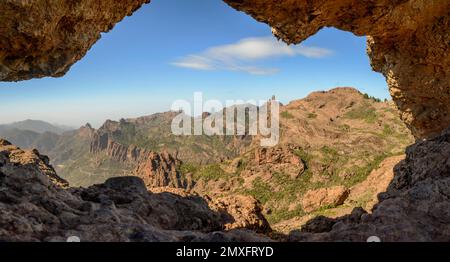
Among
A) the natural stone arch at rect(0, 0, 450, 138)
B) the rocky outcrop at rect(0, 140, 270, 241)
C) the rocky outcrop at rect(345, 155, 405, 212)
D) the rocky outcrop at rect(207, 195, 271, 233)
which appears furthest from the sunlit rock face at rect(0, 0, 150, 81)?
the rocky outcrop at rect(345, 155, 405, 212)

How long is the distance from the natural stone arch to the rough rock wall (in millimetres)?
48

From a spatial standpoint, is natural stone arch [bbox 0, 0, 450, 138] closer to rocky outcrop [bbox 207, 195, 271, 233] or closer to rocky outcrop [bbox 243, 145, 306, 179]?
rocky outcrop [bbox 207, 195, 271, 233]

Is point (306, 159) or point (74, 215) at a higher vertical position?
point (74, 215)

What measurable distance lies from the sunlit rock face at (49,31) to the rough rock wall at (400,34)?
6363 millimetres

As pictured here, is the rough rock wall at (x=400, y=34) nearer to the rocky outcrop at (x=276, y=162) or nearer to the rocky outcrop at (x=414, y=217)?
the rocky outcrop at (x=414, y=217)

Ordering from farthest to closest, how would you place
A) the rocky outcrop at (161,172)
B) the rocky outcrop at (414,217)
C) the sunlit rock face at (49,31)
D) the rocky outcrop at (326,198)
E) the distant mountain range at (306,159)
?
the rocky outcrop at (161,172)
the distant mountain range at (306,159)
the rocky outcrop at (326,198)
the sunlit rock face at (49,31)
the rocky outcrop at (414,217)

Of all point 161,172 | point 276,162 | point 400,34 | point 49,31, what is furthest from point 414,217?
point 161,172

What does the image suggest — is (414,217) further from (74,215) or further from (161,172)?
(161,172)

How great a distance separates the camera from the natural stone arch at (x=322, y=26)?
10359 millimetres

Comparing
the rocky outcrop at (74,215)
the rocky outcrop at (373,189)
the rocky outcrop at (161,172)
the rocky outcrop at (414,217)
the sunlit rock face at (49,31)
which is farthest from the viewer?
the rocky outcrop at (161,172)

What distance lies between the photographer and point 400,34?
20.9 meters

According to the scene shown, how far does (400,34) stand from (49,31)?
762 inches

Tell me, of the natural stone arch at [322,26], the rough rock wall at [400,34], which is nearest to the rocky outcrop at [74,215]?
the natural stone arch at [322,26]
